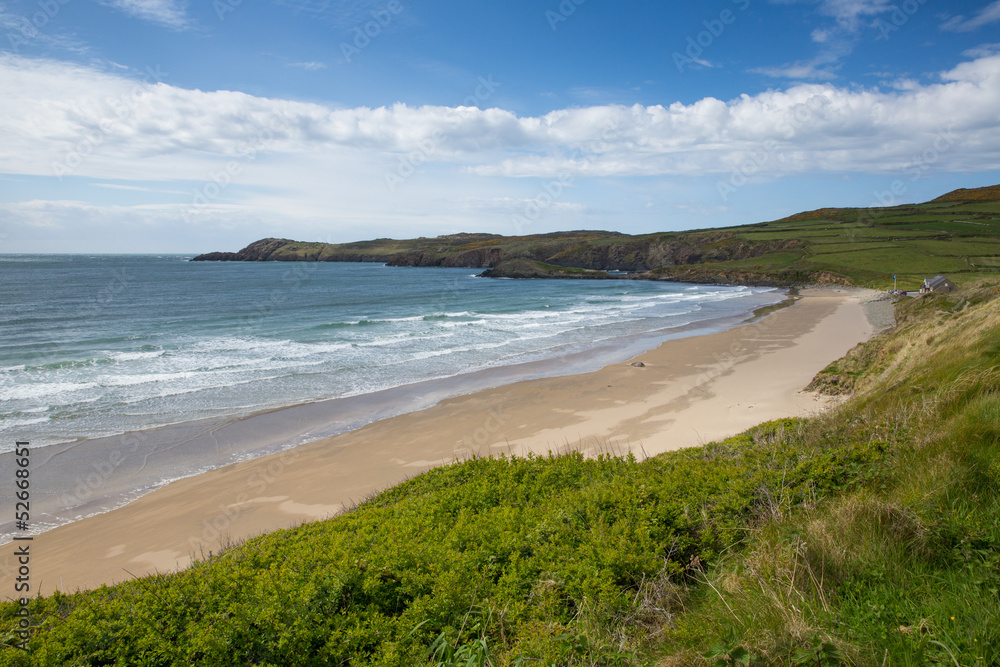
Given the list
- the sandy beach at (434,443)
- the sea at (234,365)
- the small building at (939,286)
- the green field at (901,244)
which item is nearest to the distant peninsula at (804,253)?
the green field at (901,244)

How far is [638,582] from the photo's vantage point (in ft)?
12.4

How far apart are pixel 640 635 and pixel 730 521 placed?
4.98 feet

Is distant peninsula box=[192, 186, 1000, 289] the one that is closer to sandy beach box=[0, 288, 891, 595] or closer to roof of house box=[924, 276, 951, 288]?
roof of house box=[924, 276, 951, 288]

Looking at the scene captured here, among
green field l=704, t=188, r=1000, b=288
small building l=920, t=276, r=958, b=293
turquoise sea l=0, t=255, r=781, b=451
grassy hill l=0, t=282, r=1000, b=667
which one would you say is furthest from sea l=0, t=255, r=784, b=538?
green field l=704, t=188, r=1000, b=288

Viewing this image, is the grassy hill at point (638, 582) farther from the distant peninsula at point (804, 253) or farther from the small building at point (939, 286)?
the distant peninsula at point (804, 253)

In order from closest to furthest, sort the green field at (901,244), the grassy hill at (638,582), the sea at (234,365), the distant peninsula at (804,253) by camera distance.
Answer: the grassy hill at (638,582) < the sea at (234,365) < the green field at (901,244) < the distant peninsula at (804,253)

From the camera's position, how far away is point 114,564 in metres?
8.26

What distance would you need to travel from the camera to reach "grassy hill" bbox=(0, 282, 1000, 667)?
3.00 meters

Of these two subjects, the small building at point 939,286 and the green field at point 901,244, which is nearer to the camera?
the small building at point 939,286

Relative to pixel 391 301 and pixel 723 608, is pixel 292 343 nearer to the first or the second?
pixel 391 301

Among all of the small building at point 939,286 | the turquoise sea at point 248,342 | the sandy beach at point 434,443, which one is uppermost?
the small building at point 939,286

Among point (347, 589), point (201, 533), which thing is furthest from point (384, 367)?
point (347, 589)

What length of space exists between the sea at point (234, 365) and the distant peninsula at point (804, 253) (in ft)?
68.5

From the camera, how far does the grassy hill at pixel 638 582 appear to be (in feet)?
9.84
